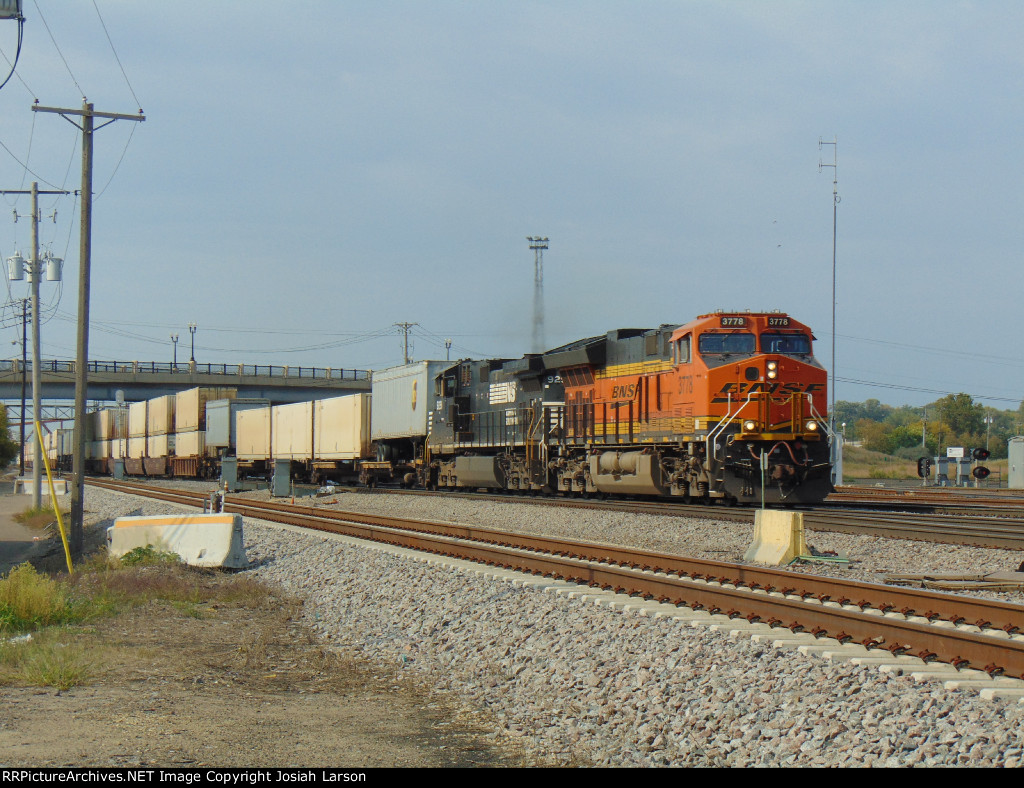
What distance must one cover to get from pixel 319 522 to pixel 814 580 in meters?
11.3

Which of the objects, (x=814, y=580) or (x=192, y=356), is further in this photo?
(x=192, y=356)

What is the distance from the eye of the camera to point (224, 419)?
145 feet

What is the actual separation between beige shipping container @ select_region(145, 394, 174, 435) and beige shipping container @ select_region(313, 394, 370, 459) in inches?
638

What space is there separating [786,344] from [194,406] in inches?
1351

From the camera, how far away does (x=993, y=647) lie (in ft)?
20.0

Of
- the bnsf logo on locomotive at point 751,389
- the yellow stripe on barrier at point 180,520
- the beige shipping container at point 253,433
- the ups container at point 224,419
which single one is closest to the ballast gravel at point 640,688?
the yellow stripe on barrier at point 180,520

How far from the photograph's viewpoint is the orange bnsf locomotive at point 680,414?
18016 mm

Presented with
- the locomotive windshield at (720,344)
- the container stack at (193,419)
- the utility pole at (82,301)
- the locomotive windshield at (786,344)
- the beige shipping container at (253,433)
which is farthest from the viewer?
the container stack at (193,419)

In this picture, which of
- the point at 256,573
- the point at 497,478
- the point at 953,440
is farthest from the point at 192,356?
the point at 256,573

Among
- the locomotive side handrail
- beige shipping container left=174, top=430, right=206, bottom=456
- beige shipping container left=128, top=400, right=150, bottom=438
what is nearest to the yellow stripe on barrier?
the locomotive side handrail

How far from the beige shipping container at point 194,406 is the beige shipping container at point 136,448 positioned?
7.34 meters

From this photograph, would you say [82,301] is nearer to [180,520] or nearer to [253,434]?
[180,520]

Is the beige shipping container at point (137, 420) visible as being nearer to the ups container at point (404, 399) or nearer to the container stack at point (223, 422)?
the container stack at point (223, 422)
